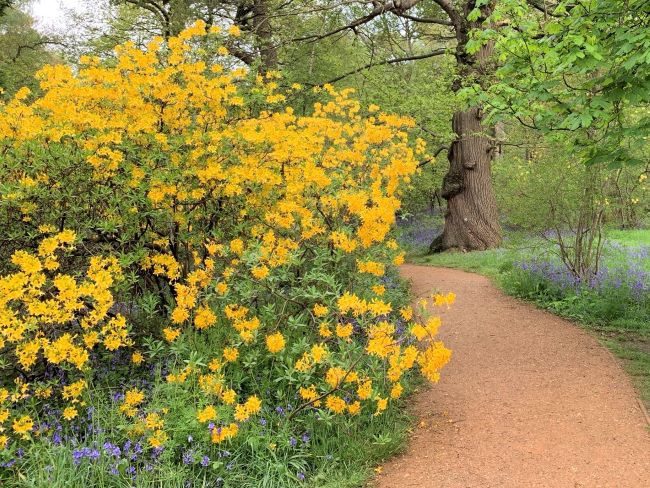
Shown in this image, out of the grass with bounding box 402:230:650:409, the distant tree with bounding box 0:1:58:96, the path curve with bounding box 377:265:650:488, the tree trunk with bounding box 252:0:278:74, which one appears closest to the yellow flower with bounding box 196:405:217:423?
the path curve with bounding box 377:265:650:488

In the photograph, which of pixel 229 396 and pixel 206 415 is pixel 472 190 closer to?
pixel 229 396

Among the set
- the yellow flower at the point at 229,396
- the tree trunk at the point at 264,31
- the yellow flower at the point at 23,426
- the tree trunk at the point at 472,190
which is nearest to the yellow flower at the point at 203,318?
the yellow flower at the point at 229,396

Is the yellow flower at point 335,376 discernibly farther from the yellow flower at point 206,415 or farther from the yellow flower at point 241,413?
the yellow flower at point 206,415

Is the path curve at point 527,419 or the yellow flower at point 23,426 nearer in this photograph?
the yellow flower at point 23,426

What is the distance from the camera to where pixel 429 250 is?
43.2 feet

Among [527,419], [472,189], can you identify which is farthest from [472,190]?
[527,419]

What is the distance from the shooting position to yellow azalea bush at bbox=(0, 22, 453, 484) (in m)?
3.15

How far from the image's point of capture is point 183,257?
4500 millimetres

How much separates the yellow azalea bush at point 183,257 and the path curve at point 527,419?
510 millimetres

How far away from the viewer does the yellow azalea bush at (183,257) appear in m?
3.15

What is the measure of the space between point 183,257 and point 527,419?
A: 3032 millimetres

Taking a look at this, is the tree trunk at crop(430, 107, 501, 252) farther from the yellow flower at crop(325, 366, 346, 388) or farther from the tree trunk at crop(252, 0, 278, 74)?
the yellow flower at crop(325, 366, 346, 388)

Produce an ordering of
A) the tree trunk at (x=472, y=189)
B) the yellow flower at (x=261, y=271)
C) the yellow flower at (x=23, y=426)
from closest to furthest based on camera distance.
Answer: the yellow flower at (x=23, y=426) < the yellow flower at (x=261, y=271) < the tree trunk at (x=472, y=189)

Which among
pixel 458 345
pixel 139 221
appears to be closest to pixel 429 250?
pixel 458 345
